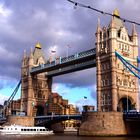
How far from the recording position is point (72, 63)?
8469cm

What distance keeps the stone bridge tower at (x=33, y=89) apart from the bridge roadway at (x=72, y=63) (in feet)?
15.4

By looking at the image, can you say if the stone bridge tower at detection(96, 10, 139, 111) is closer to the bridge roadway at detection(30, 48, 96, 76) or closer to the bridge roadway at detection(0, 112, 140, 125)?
the bridge roadway at detection(30, 48, 96, 76)

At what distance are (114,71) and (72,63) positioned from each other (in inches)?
655

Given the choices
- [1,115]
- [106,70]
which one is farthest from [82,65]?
[1,115]

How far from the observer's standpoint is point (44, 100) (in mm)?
102938

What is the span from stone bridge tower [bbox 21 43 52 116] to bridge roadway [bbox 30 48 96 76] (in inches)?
184

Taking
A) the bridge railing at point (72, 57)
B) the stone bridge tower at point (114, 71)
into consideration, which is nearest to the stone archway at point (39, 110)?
the bridge railing at point (72, 57)

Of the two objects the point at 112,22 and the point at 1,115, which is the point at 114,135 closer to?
the point at 112,22

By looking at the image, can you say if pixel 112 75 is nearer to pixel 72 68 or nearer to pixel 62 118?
pixel 62 118

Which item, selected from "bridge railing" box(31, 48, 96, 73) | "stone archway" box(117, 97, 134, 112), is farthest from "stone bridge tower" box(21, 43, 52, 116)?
"stone archway" box(117, 97, 134, 112)

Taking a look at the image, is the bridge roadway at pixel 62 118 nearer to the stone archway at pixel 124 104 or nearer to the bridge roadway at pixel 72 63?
the stone archway at pixel 124 104

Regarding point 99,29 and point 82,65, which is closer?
point 99,29

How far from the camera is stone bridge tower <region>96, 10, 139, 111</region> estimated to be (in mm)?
71312

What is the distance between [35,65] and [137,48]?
127 ft
